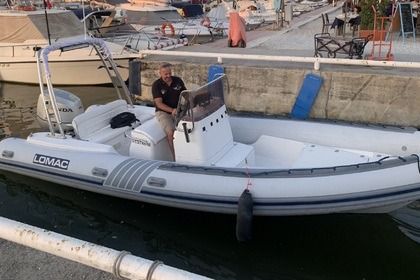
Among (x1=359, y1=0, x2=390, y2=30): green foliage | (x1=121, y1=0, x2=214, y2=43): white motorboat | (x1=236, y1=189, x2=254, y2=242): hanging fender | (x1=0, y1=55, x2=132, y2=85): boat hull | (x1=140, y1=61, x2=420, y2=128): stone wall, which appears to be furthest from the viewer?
(x1=121, y1=0, x2=214, y2=43): white motorboat

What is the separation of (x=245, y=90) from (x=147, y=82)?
248 centimetres

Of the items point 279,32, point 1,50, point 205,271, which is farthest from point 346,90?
point 1,50

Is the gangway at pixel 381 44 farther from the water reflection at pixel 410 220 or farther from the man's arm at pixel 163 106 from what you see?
the man's arm at pixel 163 106

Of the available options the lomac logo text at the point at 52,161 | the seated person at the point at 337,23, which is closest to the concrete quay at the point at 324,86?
the seated person at the point at 337,23

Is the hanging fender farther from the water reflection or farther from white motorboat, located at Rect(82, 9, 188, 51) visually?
white motorboat, located at Rect(82, 9, 188, 51)

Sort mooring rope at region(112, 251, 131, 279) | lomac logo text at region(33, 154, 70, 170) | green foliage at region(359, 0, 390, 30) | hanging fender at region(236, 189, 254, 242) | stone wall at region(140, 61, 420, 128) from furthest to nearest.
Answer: green foliage at region(359, 0, 390, 30) → stone wall at region(140, 61, 420, 128) → lomac logo text at region(33, 154, 70, 170) → hanging fender at region(236, 189, 254, 242) → mooring rope at region(112, 251, 131, 279)

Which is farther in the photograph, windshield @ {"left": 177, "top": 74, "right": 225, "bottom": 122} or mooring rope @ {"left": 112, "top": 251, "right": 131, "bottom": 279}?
windshield @ {"left": 177, "top": 74, "right": 225, "bottom": 122}

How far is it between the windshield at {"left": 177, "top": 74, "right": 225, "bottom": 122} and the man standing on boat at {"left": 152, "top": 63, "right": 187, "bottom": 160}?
44 centimetres

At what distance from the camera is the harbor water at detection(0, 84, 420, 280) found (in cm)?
467

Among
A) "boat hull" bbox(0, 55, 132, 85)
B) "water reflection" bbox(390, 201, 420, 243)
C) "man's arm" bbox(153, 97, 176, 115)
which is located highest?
"man's arm" bbox(153, 97, 176, 115)

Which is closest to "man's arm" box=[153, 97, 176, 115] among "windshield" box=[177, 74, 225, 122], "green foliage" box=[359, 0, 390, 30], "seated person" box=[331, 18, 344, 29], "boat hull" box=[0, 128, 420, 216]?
"windshield" box=[177, 74, 225, 122]

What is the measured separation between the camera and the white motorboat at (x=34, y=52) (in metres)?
12.3

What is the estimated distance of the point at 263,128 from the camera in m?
6.52

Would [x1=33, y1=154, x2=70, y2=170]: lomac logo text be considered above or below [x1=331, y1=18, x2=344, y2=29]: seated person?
below
